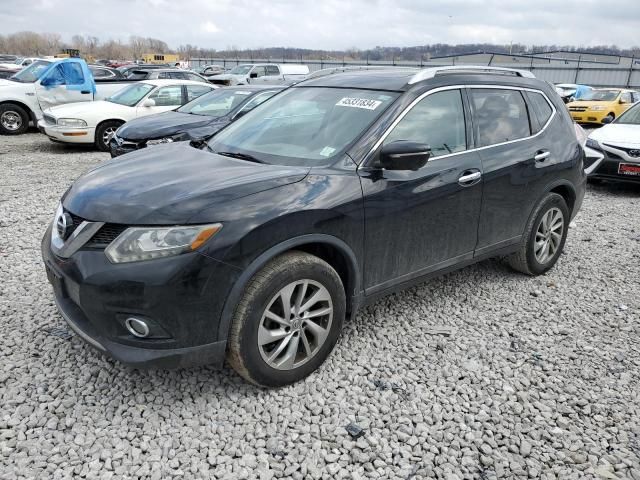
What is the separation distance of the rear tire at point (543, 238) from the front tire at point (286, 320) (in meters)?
2.21

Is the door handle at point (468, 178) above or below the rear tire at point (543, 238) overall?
above

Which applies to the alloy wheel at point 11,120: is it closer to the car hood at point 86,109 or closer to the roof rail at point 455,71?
the car hood at point 86,109

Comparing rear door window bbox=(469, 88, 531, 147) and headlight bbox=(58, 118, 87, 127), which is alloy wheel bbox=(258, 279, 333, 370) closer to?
rear door window bbox=(469, 88, 531, 147)

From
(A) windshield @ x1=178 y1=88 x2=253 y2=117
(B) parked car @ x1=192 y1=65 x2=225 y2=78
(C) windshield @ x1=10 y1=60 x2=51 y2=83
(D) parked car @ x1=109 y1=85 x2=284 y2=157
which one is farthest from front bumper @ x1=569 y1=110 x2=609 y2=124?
(B) parked car @ x1=192 y1=65 x2=225 y2=78

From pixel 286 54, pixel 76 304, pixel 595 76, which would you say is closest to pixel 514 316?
pixel 76 304

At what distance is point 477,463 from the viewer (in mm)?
2535

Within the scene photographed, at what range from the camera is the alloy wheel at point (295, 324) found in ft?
9.27

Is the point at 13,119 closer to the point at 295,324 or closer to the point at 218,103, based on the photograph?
the point at 218,103

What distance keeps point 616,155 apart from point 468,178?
5693 mm

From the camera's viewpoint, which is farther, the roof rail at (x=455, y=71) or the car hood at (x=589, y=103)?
the car hood at (x=589, y=103)

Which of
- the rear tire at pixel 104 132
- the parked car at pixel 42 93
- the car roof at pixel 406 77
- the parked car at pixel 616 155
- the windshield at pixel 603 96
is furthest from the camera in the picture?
the windshield at pixel 603 96

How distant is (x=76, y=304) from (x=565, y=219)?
4176mm

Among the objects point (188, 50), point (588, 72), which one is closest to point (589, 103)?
point (588, 72)

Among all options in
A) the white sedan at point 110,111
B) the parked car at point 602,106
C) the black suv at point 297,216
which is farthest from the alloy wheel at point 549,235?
the parked car at point 602,106
